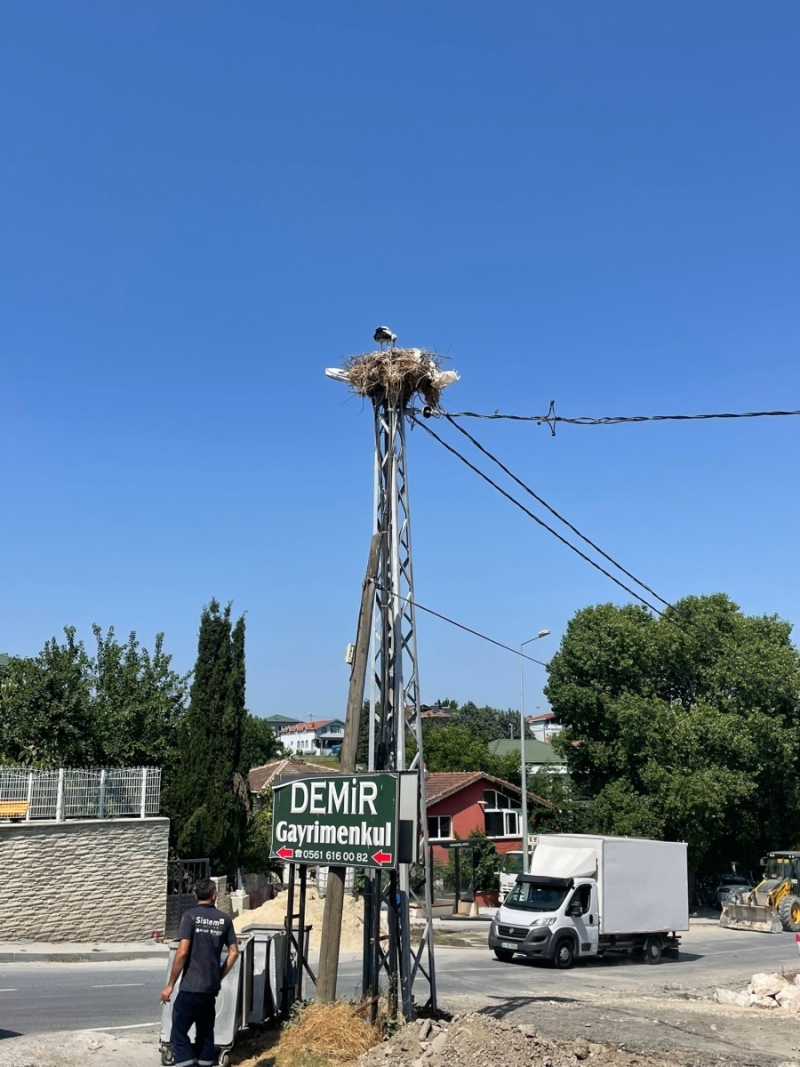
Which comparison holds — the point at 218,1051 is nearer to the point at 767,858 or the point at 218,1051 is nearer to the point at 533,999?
the point at 533,999

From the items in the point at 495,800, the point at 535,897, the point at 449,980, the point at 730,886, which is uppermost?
the point at 495,800

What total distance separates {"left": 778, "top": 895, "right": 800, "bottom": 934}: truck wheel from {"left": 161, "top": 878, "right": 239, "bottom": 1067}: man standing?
3133cm

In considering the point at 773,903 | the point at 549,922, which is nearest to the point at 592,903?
the point at 549,922

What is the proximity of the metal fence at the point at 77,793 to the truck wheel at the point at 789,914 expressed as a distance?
74.9ft

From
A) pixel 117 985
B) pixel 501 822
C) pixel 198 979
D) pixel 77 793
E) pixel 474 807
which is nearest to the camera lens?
pixel 198 979

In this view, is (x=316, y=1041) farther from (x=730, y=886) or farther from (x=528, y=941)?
(x=730, y=886)

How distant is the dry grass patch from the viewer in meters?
9.40

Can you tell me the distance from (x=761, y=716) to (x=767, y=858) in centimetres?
532

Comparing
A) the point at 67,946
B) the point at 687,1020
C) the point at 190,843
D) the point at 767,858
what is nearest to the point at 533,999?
the point at 687,1020

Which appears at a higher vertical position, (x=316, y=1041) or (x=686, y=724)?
(x=686, y=724)

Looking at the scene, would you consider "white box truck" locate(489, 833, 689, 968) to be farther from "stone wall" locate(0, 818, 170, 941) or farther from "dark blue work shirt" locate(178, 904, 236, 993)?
"dark blue work shirt" locate(178, 904, 236, 993)

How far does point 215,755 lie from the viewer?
91.0 ft

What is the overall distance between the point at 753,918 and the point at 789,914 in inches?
57.9

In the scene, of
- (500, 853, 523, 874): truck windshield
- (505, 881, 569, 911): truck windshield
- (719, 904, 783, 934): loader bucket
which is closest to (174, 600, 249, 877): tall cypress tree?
(505, 881, 569, 911): truck windshield
